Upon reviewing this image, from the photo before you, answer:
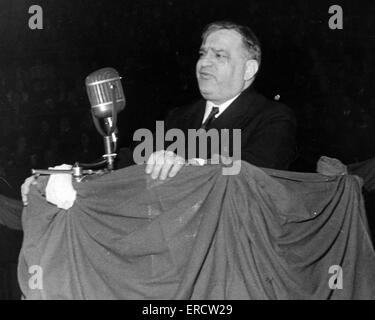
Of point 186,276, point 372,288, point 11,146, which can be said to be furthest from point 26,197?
point 11,146

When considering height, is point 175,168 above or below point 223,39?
below

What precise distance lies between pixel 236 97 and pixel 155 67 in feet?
6.46

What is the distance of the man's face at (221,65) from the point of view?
2963mm

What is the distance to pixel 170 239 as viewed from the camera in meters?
2.18

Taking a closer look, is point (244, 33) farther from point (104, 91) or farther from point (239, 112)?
point (104, 91)

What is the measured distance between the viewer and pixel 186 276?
6.98 ft

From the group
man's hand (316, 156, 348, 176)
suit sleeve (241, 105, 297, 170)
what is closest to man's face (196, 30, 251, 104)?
suit sleeve (241, 105, 297, 170)

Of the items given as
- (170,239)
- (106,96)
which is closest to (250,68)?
(106,96)

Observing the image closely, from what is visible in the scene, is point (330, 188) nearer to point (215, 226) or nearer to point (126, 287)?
point (215, 226)

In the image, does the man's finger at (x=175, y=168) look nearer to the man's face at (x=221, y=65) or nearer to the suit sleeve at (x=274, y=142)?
the suit sleeve at (x=274, y=142)

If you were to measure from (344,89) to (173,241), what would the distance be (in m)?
2.85

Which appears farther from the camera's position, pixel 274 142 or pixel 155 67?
pixel 155 67

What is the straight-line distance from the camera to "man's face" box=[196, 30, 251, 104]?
2.96 m

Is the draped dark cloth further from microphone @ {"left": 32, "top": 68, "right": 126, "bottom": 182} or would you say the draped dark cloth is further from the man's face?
the man's face
